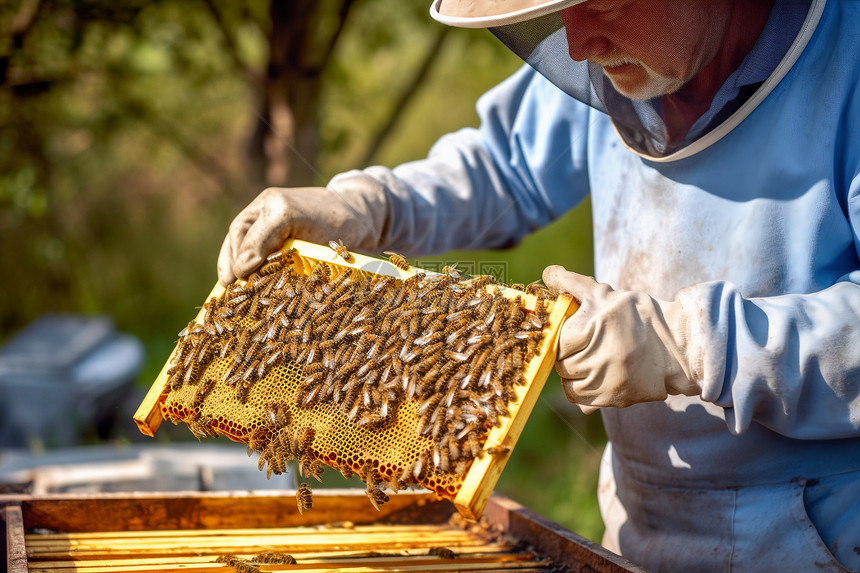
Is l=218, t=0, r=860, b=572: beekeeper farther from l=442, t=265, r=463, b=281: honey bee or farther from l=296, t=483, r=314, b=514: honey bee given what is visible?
l=296, t=483, r=314, b=514: honey bee

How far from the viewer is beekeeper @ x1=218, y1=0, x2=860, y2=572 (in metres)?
2.19

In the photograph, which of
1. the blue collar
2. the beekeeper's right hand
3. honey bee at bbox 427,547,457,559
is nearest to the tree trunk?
the beekeeper's right hand

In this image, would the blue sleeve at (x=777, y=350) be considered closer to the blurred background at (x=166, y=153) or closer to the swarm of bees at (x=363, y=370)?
the swarm of bees at (x=363, y=370)

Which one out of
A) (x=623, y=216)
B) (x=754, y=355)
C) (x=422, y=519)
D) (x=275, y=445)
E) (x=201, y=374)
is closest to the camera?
(x=754, y=355)

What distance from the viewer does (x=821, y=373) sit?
7.13 feet

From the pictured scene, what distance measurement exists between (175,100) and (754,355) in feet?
22.9

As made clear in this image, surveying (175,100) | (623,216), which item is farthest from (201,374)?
(175,100)

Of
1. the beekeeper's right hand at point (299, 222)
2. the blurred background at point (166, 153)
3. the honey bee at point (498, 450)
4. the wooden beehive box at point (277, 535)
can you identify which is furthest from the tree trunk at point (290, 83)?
the honey bee at point (498, 450)

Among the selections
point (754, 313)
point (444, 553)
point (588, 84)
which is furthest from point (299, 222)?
point (754, 313)

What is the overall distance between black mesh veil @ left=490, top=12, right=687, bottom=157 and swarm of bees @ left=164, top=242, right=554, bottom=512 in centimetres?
71

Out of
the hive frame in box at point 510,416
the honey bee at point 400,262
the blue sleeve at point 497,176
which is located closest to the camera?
the hive frame in box at point 510,416

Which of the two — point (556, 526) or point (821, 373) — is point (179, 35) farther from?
point (821, 373)

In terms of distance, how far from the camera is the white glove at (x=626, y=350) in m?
2.19

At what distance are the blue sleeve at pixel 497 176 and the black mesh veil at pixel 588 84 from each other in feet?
1.73
